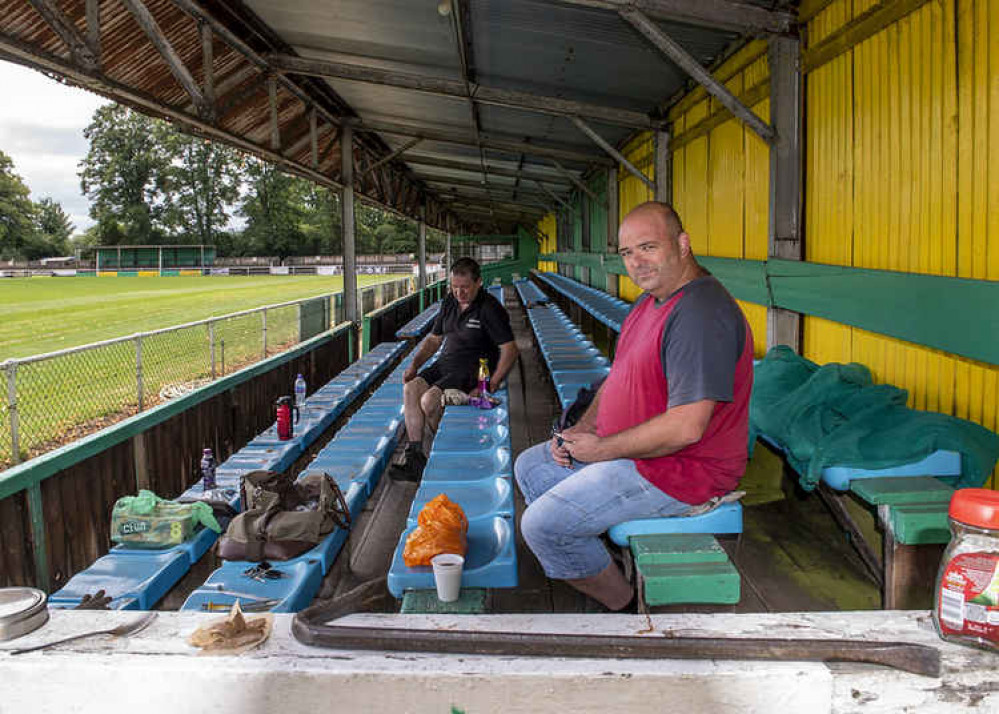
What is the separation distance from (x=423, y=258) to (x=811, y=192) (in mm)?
18432

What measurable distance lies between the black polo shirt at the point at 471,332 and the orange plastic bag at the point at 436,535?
2814 millimetres

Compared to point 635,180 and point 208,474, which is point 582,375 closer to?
point 208,474

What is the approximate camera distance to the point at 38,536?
4.10 meters

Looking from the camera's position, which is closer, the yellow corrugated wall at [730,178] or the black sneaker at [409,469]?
the black sneaker at [409,469]

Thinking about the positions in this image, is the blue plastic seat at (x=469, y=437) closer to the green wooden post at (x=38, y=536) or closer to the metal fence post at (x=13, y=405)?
the green wooden post at (x=38, y=536)

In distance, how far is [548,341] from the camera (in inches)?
371

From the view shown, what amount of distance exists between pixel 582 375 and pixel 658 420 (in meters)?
4.20

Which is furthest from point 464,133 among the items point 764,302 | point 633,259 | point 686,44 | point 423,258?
point 423,258


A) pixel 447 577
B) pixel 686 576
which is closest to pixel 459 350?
pixel 447 577

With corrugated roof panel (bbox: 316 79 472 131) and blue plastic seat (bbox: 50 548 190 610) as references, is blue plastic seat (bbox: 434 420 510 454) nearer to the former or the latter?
blue plastic seat (bbox: 50 548 190 610)

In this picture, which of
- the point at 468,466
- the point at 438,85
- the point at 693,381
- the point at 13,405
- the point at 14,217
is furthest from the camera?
the point at 14,217

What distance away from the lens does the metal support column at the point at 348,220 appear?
1163cm

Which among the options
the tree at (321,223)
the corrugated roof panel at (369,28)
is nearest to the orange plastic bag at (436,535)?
the corrugated roof panel at (369,28)

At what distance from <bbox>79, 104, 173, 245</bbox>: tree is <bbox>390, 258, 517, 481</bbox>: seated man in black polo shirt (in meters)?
71.8
